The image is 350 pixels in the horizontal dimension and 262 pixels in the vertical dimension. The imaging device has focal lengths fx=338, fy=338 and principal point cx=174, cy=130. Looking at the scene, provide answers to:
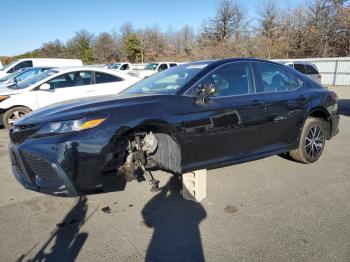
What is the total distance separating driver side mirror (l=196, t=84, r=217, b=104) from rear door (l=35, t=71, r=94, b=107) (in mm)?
5210

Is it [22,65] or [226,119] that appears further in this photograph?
[22,65]

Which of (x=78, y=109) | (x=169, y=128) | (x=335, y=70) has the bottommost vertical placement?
(x=335, y=70)

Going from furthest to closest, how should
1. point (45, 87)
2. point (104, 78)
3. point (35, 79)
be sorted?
point (35, 79) < point (104, 78) < point (45, 87)

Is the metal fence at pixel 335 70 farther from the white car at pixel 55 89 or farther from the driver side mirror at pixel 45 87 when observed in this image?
the driver side mirror at pixel 45 87

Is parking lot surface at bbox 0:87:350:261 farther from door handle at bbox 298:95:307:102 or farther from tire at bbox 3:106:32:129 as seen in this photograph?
tire at bbox 3:106:32:129

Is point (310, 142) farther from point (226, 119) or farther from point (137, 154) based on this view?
point (137, 154)

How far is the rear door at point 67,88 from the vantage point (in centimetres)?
827

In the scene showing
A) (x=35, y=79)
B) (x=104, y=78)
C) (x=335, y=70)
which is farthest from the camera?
(x=335, y=70)

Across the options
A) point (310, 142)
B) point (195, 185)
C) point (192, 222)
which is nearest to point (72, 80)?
point (195, 185)

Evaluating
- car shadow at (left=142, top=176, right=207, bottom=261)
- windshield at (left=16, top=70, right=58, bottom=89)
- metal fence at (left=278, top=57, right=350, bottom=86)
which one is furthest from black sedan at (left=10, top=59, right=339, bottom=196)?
metal fence at (left=278, top=57, right=350, bottom=86)

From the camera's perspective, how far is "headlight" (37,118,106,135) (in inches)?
128

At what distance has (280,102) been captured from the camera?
4605 millimetres

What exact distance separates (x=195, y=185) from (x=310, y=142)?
90.8 inches

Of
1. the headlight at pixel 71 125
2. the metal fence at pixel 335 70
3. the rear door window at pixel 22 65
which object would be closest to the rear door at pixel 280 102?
the headlight at pixel 71 125
